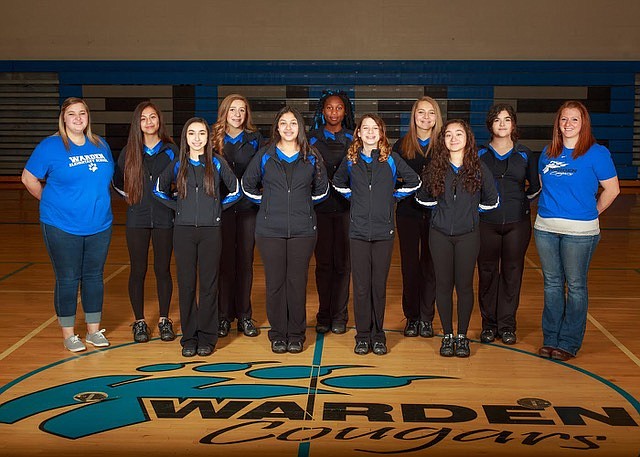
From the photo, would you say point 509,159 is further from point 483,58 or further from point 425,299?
point 483,58

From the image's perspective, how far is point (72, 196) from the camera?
5027 mm

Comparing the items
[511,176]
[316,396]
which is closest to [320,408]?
[316,396]

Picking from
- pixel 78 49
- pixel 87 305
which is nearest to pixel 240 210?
pixel 87 305

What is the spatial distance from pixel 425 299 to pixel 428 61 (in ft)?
31.5

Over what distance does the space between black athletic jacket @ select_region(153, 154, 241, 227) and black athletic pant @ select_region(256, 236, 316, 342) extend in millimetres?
326

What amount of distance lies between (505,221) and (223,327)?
1.91 metres

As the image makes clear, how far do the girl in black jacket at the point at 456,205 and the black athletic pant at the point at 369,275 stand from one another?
0.30 meters

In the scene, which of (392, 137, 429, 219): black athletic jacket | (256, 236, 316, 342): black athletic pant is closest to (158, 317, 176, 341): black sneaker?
(256, 236, 316, 342): black athletic pant

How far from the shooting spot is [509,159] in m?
5.25

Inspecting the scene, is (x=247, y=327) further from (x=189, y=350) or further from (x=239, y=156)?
(x=239, y=156)

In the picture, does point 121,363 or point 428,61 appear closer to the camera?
point 121,363

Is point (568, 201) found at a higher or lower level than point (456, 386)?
higher

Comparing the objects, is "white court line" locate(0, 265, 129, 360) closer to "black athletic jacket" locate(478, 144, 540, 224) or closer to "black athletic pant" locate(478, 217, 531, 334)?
"black athletic pant" locate(478, 217, 531, 334)

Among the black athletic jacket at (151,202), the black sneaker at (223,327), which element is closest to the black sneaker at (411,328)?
the black sneaker at (223,327)
